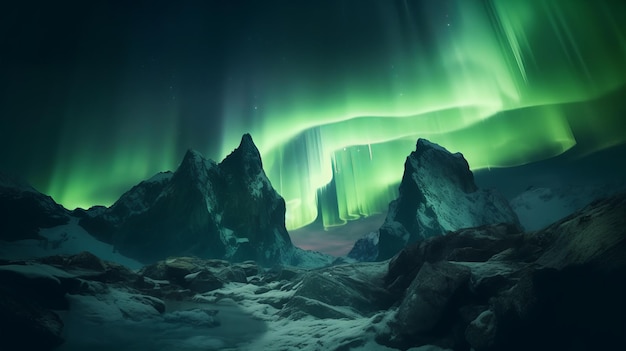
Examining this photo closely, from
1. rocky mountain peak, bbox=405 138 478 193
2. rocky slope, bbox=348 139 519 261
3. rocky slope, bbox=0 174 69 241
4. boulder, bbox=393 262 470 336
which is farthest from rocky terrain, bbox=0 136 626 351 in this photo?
rocky slope, bbox=0 174 69 241

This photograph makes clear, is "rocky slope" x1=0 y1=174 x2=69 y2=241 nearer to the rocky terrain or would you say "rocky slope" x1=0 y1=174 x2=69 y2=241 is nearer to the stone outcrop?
the stone outcrop

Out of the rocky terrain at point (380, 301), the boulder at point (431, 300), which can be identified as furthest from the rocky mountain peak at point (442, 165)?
the boulder at point (431, 300)

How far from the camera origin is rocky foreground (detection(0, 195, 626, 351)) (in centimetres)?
1148

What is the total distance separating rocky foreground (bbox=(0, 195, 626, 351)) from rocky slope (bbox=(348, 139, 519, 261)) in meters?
99.0

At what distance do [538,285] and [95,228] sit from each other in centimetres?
18440

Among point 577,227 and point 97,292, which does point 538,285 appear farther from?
point 97,292

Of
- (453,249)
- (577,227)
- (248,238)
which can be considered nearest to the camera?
(577,227)

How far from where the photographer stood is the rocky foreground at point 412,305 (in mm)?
11477

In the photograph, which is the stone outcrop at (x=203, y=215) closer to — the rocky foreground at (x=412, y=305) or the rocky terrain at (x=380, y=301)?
the rocky terrain at (x=380, y=301)

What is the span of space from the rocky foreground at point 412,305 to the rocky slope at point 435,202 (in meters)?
99.0

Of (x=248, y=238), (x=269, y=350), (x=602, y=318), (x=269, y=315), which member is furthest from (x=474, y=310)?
Answer: (x=248, y=238)

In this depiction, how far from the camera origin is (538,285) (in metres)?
12.2

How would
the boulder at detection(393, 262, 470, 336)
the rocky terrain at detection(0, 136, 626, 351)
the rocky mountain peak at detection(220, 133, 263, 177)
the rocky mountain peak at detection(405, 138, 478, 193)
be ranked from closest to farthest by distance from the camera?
the rocky terrain at detection(0, 136, 626, 351) < the boulder at detection(393, 262, 470, 336) < the rocky mountain peak at detection(405, 138, 478, 193) < the rocky mountain peak at detection(220, 133, 263, 177)

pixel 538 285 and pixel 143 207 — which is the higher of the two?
pixel 143 207
